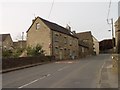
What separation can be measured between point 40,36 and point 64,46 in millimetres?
9116

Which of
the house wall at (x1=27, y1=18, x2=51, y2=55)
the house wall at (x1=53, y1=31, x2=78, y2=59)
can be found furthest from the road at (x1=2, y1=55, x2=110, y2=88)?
the house wall at (x1=53, y1=31, x2=78, y2=59)

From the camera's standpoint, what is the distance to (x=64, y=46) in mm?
64812

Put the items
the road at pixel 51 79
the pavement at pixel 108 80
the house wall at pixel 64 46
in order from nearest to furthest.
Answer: the pavement at pixel 108 80 → the road at pixel 51 79 → the house wall at pixel 64 46

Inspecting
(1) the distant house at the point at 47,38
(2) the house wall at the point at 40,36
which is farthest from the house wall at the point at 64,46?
(2) the house wall at the point at 40,36

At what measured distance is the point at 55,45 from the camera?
2298 inches

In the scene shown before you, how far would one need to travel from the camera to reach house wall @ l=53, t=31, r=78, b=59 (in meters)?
58.4

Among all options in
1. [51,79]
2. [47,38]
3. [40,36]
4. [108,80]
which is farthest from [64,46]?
[108,80]

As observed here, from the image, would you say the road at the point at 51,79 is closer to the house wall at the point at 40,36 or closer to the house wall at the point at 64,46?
the house wall at the point at 40,36

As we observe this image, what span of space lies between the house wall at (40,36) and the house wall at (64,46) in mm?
2223

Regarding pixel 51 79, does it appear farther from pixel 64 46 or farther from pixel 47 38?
pixel 64 46

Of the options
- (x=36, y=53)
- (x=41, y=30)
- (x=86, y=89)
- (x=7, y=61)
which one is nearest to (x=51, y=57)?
(x=36, y=53)

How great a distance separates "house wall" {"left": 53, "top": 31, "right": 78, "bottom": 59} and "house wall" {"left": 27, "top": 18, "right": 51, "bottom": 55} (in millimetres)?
2223

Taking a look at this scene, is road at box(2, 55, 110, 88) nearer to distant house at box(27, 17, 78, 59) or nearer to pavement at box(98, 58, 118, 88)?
pavement at box(98, 58, 118, 88)

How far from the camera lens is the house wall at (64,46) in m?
58.4
